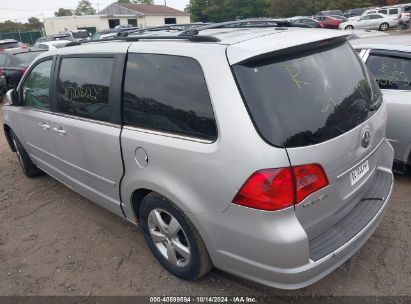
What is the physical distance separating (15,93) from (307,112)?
3615mm

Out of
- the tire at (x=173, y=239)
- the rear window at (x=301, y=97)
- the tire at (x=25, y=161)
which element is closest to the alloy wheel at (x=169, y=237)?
the tire at (x=173, y=239)

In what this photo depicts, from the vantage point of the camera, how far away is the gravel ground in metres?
2.67

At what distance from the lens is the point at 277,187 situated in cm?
197

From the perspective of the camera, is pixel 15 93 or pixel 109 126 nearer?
pixel 109 126

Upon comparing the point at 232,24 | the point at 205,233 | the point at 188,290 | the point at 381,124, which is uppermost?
the point at 232,24


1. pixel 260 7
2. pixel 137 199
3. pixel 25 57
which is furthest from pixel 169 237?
pixel 260 7

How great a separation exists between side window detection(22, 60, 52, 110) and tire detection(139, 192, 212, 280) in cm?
177

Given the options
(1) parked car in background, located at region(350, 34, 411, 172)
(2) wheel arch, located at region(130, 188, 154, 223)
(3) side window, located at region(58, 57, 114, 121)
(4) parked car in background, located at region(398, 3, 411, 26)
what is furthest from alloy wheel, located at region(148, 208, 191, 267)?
(4) parked car in background, located at region(398, 3, 411, 26)

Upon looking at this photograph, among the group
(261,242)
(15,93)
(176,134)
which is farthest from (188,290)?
(15,93)

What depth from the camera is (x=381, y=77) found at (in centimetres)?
415

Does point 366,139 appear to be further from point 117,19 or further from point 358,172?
point 117,19

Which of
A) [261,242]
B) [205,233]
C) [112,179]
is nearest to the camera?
[261,242]

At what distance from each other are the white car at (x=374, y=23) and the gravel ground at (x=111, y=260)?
2863 cm

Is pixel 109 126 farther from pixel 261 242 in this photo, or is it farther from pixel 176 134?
pixel 261 242
